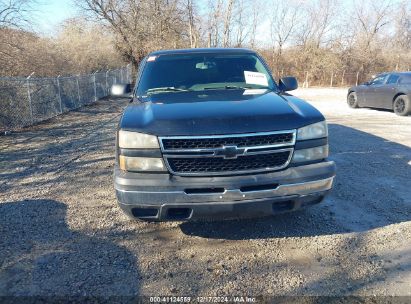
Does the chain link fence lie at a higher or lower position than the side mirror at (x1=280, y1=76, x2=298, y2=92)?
lower

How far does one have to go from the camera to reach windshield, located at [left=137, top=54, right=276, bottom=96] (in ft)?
14.2

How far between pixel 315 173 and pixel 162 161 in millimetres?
1357

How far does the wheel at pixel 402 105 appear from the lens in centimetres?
1199

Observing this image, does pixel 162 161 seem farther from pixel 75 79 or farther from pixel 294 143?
pixel 75 79

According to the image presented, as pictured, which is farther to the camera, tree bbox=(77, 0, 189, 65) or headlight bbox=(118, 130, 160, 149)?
tree bbox=(77, 0, 189, 65)

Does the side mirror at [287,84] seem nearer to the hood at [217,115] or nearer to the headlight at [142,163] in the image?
the hood at [217,115]

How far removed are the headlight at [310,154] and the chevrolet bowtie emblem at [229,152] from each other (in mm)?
524

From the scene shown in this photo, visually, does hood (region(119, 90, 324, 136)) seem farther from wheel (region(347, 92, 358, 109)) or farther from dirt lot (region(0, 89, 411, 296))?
wheel (region(347, 92, 358, 109))

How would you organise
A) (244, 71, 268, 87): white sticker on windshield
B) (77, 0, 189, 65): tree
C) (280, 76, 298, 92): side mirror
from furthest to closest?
1. (77, 0, 189, 65): tree
2. (280, 76, 298, 92): side mirror
3. (244, 71, 268, 87): white sticker on windshield

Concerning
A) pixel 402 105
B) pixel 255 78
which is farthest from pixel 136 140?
pixel 402 105

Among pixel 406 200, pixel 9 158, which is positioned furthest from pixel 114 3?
pixel 406 200

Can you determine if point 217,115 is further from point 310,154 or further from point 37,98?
point 37,98

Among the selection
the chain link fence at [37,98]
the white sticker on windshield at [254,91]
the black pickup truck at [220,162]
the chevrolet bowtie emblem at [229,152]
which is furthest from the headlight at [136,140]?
the chain link fence at [37,98]

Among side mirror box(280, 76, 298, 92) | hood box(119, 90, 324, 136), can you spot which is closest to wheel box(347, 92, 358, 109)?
side mirror box(280, 76, 298, 92)
